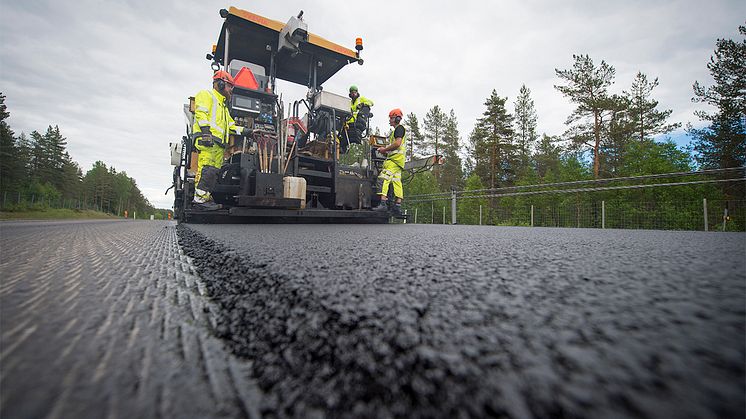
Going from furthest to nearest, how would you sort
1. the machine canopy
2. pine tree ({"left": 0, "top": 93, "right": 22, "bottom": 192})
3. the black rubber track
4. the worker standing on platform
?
pine tree ({"left": 0, "top": 93, "right": 22, "bottom": 192}), the worker standing on platform, the machine canopy, the black rubber track

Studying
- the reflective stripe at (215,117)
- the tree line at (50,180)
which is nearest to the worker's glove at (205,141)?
the reflective stripe at (215,117)

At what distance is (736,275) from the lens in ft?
1.60

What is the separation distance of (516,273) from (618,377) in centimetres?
38

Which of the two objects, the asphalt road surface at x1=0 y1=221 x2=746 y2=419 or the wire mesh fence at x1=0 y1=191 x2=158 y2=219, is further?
the wire mesh fence at x1=0 y1=191 x2=158 y2=219

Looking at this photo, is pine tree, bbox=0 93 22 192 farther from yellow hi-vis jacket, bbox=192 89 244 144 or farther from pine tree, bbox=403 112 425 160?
yellow hi-vis jacket, bbox=192 89 244 144

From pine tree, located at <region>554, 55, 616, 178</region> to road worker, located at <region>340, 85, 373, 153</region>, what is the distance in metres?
16.3

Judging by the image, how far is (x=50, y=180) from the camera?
42.4 metres

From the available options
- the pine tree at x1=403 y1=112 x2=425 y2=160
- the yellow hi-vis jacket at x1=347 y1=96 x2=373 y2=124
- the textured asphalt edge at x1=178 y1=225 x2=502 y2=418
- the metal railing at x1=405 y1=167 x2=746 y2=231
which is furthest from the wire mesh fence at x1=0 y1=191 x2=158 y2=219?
the textured asphalt edge at x1=178 y1=225 x2=502 y2=418

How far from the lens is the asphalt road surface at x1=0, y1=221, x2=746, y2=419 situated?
0.62 ft

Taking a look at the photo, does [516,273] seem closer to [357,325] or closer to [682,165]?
[357,325]

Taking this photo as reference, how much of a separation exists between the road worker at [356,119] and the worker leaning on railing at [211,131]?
1524 mm

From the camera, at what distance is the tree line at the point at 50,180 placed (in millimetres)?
31297

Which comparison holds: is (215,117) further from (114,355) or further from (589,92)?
(589,92)

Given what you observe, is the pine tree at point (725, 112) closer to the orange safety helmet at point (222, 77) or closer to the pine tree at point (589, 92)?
the pine tree at point (589, 92)
